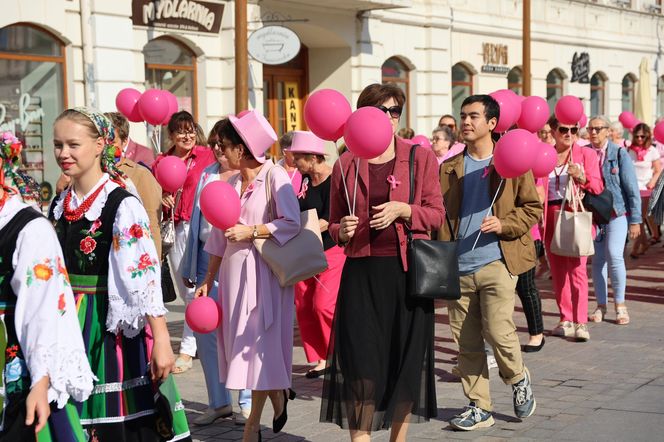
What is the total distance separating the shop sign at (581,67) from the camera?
32.3 metres

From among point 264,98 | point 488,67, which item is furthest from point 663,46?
point 264,98

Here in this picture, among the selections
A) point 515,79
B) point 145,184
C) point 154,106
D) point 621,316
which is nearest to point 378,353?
point 145,184

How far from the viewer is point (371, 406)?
214 inches

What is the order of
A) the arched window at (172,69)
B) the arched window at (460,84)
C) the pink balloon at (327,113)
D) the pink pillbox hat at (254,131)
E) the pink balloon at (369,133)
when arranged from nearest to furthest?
1. the pink balloon at (369,133)
2. the pink balloon at (327,113)
3. the pink pillbox hat at (254,131)
4. the arched window at (172,69)
5. the arched window at (460,84)

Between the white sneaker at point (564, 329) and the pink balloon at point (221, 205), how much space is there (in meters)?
4.39

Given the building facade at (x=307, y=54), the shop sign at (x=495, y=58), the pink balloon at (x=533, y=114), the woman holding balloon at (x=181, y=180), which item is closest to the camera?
the woman holding balloon at (x=181, y=180)

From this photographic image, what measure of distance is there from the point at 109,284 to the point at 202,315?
1501mm

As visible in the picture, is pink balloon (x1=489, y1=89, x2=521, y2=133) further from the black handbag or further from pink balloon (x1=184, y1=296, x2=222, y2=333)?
pink balloon (x1=184, y1=296, x2=222, y2=333)

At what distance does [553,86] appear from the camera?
31641mm

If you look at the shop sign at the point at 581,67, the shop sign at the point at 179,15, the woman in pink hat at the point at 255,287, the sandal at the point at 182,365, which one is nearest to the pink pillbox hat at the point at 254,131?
the woman in pink hat at the point at 255,287

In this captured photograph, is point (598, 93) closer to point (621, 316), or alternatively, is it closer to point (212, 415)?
point (621, 316)

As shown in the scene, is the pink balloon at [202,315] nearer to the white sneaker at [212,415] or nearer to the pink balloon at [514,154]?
the white sneaker at [212,415]

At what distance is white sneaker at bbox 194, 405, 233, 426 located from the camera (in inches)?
263

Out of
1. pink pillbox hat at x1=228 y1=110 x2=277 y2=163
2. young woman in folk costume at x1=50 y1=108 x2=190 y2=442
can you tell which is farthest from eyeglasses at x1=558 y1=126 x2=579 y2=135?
young woman in folk costume at x1=50 y1=108 x2=190 y2=442
